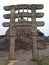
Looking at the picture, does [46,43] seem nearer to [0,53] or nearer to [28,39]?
[28,39]

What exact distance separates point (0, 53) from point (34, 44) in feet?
16.5

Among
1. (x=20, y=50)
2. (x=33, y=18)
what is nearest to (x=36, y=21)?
(x=33, y=18)

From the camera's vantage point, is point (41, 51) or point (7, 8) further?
point (41, 51)

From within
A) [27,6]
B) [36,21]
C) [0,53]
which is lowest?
[0,53]

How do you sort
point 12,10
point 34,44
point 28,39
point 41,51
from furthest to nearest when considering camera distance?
1. point 28,39
2. point 41,51
3. point 12,10
4. point 34,44

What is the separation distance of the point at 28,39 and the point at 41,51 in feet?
8.15

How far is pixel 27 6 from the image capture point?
66.4ft

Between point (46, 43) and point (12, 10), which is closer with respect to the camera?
point (12, 10)

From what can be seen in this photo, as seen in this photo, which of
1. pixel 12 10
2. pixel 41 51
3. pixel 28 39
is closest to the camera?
pixel 12 10

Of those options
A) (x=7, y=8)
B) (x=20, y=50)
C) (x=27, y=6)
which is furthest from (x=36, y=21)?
(x=20, y=50)

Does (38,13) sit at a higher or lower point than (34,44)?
higher

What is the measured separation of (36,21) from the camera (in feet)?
65.5

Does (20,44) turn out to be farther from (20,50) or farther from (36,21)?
(36,21)

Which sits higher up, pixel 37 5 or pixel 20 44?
pixel 37 5
